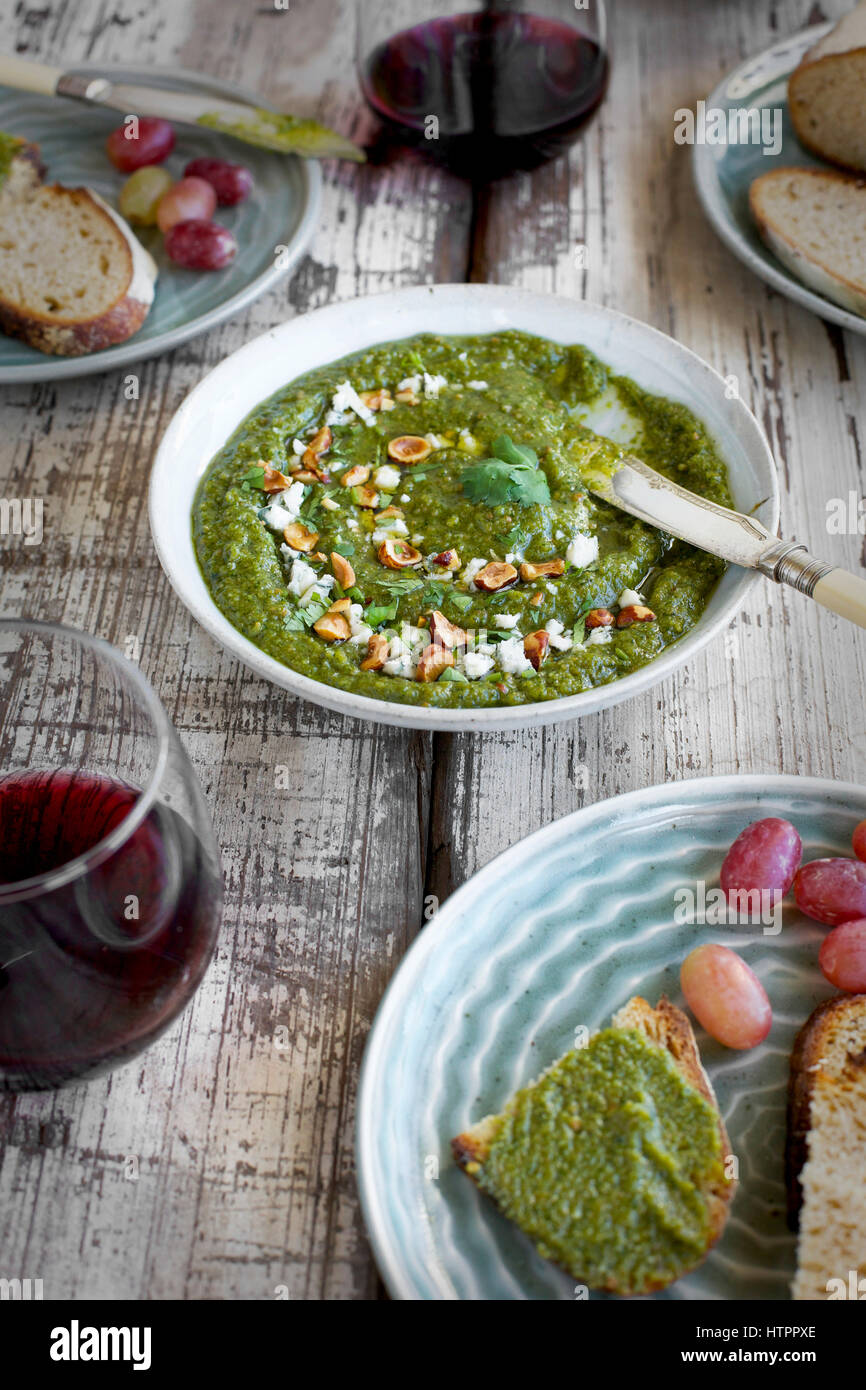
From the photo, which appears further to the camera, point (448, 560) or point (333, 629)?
point (448, 560)

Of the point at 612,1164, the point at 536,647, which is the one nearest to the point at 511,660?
the point at 536,647

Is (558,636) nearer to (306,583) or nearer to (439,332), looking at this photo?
(306,583)

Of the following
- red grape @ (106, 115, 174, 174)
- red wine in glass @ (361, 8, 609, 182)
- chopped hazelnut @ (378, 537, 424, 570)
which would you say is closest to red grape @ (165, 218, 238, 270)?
red grape @ (106, 115, 174, 174)

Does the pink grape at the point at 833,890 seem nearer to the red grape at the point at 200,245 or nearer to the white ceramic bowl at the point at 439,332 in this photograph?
the white ceramic bowl at the point at 439,332

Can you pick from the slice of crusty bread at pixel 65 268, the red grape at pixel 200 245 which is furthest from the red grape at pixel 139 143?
the red grape at pixel 200 245

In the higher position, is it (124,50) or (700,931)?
(124,50)

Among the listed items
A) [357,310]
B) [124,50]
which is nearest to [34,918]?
[357,310]

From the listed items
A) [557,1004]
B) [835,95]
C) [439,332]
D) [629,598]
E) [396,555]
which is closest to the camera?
[557,1004]
